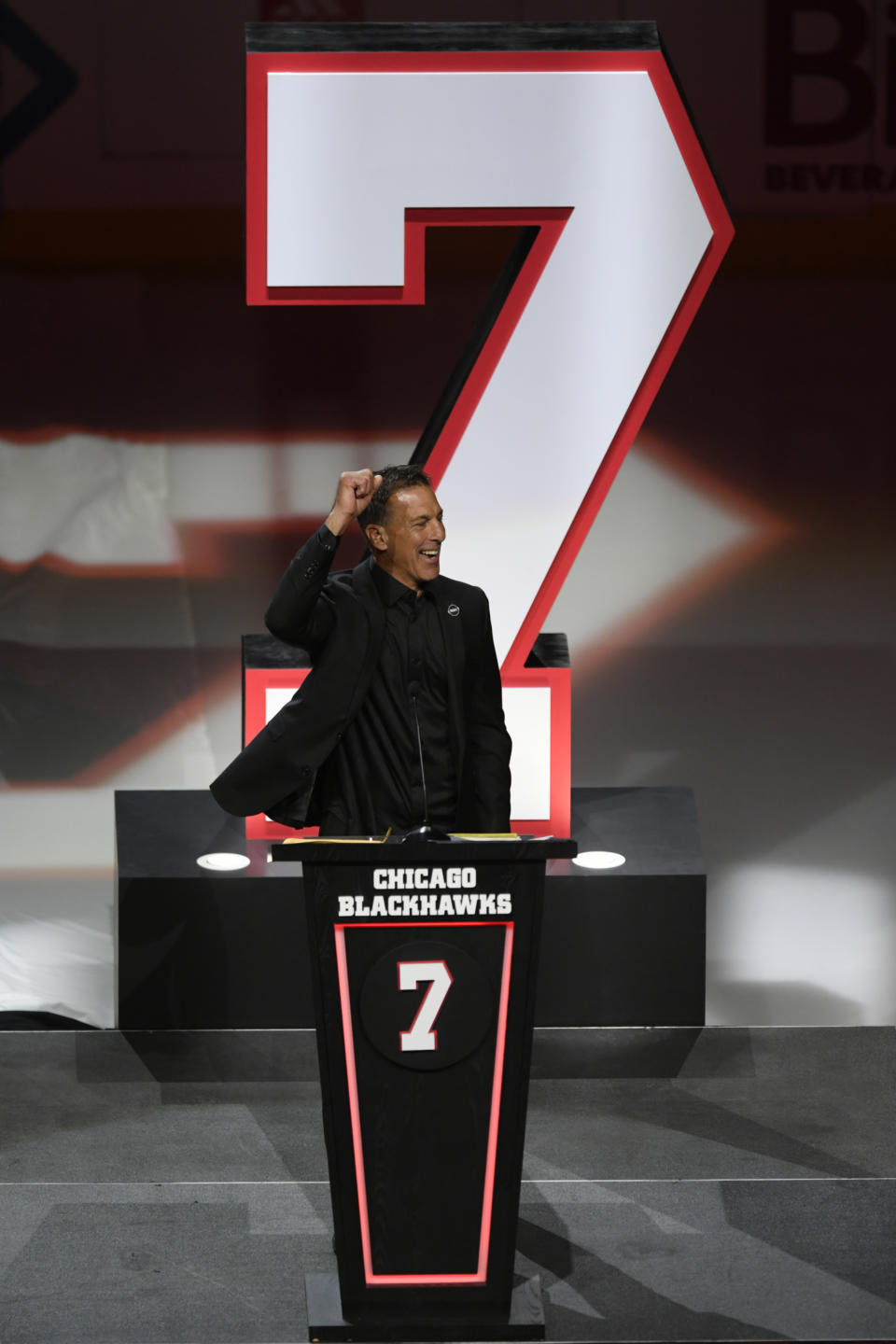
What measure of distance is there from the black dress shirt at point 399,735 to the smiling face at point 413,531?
8 cm

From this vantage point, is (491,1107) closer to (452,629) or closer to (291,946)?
(452,629)

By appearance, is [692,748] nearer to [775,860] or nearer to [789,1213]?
[775,860]

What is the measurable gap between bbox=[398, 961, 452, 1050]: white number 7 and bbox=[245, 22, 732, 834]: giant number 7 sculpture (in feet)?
4.70

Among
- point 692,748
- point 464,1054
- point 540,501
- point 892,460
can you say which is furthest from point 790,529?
point 464,1054

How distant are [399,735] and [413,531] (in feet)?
1.20

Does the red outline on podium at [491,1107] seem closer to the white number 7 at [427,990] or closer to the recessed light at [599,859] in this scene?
the white number 7 at [427,990]

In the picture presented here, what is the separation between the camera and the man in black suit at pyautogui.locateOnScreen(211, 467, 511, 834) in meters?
3.14

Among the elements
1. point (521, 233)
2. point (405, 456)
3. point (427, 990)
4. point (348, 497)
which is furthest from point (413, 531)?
point (405, 456)

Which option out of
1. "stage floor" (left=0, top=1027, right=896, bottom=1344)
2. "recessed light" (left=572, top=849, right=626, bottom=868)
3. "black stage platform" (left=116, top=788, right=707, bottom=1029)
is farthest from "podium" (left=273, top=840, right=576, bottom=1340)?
"recessed light" (left=572, top=849, right=626, bottom=868)

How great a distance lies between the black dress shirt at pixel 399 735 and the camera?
3.20 m

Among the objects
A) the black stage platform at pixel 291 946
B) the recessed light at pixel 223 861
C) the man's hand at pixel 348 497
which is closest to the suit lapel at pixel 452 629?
the man's hand at pixel 348 497

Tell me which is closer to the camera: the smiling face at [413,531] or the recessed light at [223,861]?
the smiling face at [413,531]

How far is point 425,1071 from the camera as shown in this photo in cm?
290

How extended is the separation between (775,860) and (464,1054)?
256 centimetres
